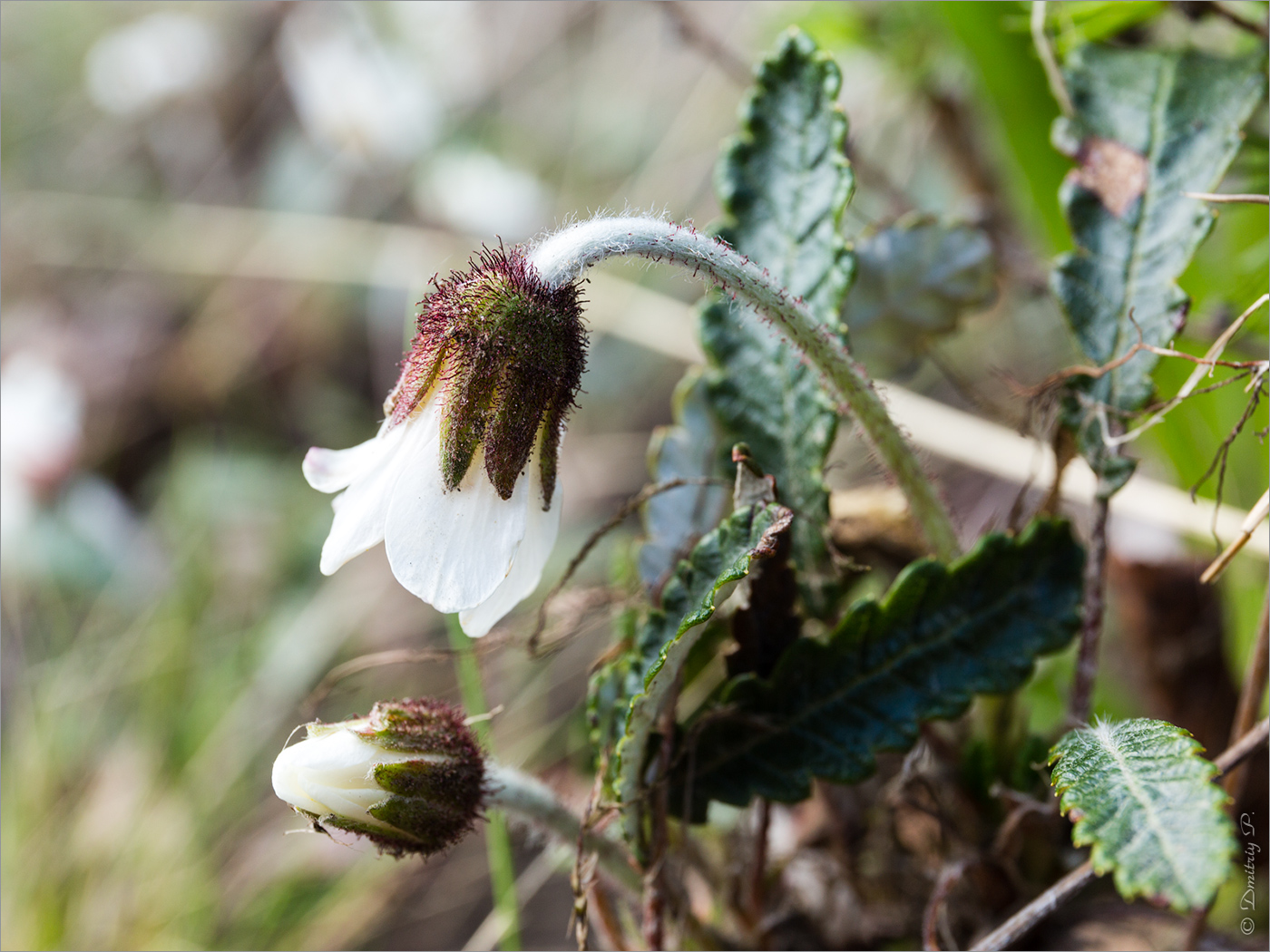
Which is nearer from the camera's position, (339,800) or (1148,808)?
(1148,808)

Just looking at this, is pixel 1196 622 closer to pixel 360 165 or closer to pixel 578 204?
pixel 578 204

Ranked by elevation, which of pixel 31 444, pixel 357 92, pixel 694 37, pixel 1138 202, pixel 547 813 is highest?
pixel 357 92

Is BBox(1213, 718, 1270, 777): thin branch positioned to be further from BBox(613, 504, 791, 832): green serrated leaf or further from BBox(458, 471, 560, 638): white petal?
BBox(458, 471, 560, 638): white petal

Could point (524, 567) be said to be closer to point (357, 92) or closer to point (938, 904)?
point (938, 904)

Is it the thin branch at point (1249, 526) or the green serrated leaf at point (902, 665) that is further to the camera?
the green serrated leaf at point (902, 665)

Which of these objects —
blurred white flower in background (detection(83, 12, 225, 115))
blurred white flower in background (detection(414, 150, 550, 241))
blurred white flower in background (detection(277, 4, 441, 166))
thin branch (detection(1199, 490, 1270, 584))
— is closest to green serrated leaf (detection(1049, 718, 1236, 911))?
thin branch (detection(1199, 490, 1270, 584))

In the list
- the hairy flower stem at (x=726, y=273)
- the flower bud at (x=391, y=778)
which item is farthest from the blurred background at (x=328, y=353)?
the flower bud at (x=391, y=778)

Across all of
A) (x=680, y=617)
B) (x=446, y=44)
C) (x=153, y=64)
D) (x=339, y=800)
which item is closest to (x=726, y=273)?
(x=680, y=617)

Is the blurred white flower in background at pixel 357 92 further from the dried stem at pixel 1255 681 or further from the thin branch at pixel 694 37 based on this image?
the dried stem at pixel 1255 681
